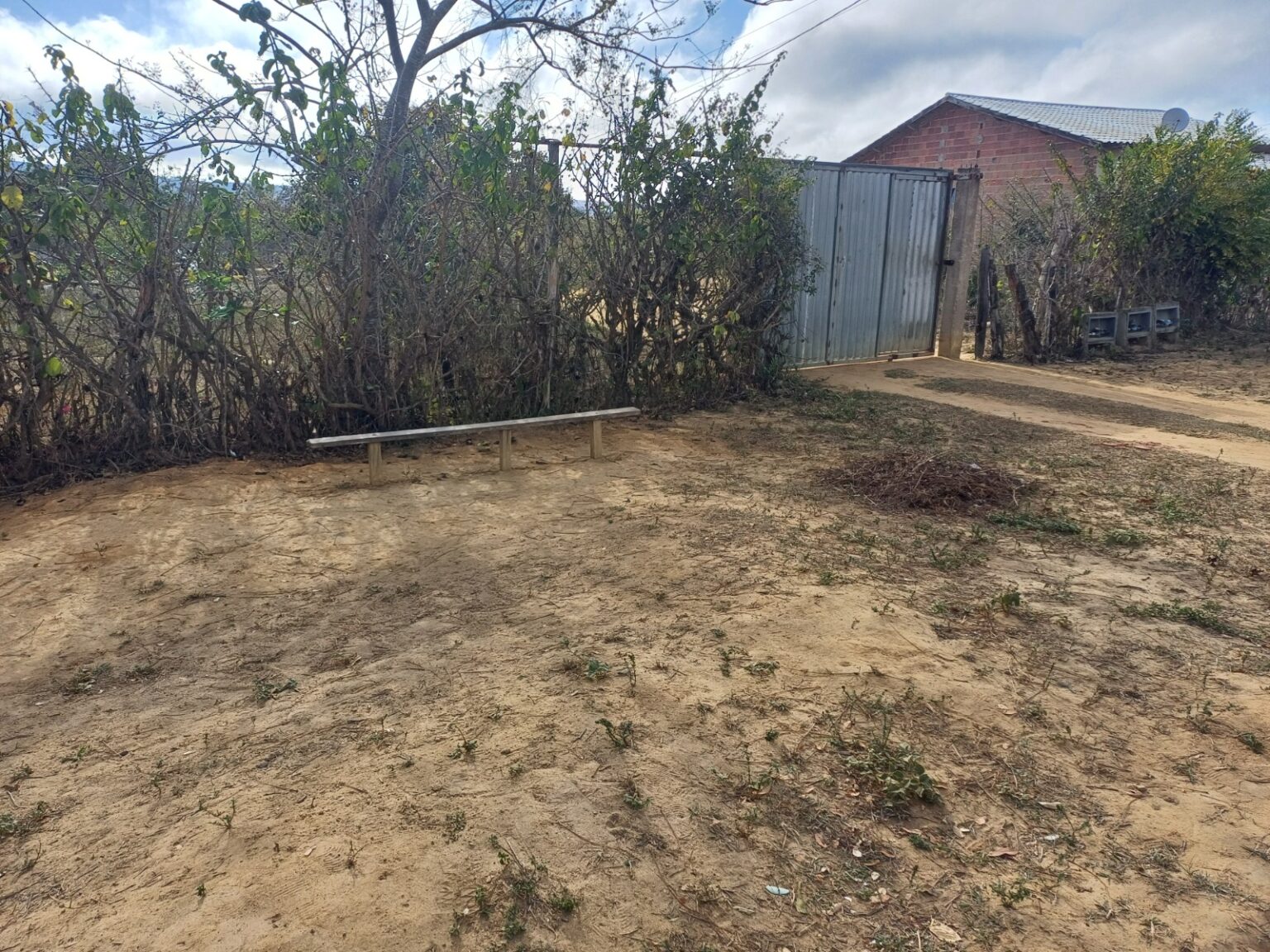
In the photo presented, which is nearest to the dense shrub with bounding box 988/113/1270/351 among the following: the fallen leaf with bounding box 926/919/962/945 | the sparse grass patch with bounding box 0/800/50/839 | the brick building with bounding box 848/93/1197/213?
the brick building with bounding box 848/93/1197/213

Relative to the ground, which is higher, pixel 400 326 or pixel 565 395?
pixel 400 326

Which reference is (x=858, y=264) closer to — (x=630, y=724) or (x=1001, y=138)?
(x=630, y=724)

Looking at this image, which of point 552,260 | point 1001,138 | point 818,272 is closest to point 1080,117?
point 1001,138

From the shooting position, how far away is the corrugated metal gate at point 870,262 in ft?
33.2

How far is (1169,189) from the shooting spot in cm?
1212

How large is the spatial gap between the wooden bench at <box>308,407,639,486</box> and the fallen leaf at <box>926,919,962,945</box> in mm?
4336

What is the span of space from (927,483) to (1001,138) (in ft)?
57.0

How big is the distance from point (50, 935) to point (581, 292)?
19.3 feet

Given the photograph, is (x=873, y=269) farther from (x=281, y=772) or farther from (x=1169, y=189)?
(x=281, y=772)

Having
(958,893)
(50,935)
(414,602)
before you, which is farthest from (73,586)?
(958,893)

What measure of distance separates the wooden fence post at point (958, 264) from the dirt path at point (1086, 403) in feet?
1.32

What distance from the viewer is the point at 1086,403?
879 cm

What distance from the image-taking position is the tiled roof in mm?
18797

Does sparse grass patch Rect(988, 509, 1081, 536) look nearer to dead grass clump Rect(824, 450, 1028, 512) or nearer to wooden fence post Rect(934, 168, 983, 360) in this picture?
dead grass clump Rect(824, 450, 1028, 512)
